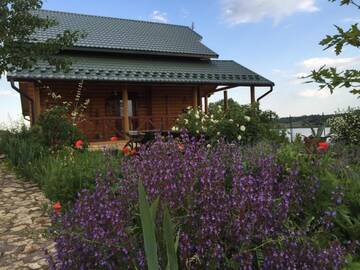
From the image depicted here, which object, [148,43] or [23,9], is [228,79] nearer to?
[148,43]

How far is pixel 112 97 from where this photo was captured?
18188 millimetres

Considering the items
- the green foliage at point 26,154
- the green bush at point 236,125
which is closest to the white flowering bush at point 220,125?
the green bush at point 236,125

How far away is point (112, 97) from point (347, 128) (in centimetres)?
975

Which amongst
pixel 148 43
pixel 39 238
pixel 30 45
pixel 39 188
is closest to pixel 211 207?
pixel 39 238

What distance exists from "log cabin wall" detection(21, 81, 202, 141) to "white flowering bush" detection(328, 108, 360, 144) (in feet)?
21.5

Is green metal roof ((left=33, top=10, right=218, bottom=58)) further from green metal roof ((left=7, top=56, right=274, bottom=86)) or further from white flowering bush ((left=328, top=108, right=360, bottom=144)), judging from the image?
white flowering bush ((left=328, top=108, right=360, bottom=144))

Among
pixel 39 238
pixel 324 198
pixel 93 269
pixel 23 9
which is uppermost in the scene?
pixel 23 9

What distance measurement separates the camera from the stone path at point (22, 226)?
4070mm

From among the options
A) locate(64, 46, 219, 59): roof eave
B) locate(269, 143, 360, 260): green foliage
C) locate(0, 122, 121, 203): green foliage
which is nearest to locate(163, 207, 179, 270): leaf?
locate(269, 143, 360, 260): green foliage

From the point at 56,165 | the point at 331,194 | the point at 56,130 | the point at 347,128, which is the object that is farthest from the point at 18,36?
the point at 347,128

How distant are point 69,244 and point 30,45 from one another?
28.5ft

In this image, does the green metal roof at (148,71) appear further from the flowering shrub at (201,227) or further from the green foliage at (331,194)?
the flowering shrub at (201,227)

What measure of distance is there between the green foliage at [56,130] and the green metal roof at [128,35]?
6.82m

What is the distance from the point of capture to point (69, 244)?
8.46 feet
